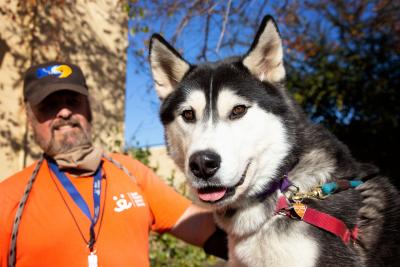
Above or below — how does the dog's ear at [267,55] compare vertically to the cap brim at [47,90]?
above

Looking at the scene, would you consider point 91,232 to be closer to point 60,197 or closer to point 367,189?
point 60,197

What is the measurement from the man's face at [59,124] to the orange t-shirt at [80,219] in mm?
183

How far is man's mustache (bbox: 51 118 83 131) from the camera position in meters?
3.02

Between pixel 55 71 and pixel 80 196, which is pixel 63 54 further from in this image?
pixel 80 196

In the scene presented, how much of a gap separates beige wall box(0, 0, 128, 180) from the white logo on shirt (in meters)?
2.72

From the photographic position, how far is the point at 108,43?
6.39 metres

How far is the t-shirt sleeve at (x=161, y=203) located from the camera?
3.08 meters

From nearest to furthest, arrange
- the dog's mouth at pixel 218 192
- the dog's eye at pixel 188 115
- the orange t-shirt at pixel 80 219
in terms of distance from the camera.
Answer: the dog's mouth at pixel 218 192 → the dog's eye at pixel 188 115 → the orange t-shirt at pixel 80 219

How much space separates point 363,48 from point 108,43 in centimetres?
458

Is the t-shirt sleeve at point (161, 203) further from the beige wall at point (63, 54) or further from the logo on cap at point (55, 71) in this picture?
the beige wall at point (63, 54)

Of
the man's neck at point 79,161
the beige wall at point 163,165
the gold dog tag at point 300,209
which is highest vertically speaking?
the man's neck at point 79,161

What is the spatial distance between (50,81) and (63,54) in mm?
2965

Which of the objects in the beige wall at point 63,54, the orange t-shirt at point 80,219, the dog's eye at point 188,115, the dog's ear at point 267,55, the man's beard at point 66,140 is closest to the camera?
the dog's ear at point 267,55

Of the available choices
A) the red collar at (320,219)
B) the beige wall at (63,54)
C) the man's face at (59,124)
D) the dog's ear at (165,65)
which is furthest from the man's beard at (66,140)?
the beige wall at (63,54)
